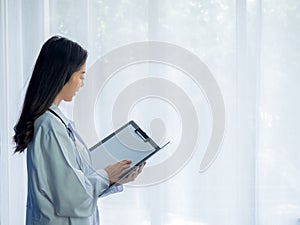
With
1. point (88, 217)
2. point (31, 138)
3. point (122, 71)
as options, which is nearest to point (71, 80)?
point (31, 138)

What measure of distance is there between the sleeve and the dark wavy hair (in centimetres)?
4

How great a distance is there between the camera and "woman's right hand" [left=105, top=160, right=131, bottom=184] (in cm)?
110

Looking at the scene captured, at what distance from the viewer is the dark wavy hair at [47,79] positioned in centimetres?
103

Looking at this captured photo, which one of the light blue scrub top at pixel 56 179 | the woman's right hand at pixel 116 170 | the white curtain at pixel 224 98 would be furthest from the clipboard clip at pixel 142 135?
the white curtain at pixel 224 98

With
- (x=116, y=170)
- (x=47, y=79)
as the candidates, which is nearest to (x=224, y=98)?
(x=116, y=170)

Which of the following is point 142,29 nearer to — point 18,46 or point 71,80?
point 18,46

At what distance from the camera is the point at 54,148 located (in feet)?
3.29

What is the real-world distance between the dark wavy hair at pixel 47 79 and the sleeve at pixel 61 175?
1.7 inches

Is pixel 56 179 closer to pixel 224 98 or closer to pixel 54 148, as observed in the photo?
pixel 54 148

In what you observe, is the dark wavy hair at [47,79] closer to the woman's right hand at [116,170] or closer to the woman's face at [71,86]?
the woman's face at [71,86]

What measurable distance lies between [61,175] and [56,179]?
2cm

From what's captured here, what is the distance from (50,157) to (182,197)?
85 cm

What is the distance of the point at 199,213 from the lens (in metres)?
1.75

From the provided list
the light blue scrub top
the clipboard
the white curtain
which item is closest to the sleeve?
the light blue scrub top
